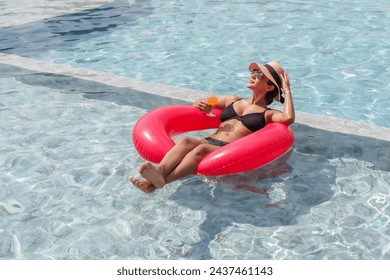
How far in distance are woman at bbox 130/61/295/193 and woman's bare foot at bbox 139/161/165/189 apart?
0.29 metres

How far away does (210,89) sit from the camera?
756cm

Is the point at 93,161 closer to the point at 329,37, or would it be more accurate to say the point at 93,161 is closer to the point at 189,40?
the point at 189,40

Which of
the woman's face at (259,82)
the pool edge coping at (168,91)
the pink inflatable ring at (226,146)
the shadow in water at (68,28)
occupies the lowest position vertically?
the shadow in water at (68,28)

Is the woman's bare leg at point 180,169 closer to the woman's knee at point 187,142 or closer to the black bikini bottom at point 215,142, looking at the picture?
the woman's knee at point 187,142

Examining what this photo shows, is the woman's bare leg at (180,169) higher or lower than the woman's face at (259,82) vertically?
lower

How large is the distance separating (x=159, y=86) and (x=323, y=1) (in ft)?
25.4

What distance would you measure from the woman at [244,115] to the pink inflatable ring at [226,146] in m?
0.09

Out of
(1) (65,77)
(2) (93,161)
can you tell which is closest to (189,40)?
(1) (65,77)

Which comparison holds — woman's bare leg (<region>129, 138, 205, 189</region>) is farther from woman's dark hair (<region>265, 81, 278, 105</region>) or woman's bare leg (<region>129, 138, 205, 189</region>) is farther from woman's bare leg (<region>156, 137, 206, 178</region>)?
woman's dark hair (<region>265, 81, 278, 105</region>)

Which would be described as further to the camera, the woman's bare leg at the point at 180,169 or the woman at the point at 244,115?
the woman at the point at 244,115

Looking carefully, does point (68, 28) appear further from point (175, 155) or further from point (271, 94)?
point (175, 155)

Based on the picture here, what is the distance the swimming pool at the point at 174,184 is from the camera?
12.5 feet

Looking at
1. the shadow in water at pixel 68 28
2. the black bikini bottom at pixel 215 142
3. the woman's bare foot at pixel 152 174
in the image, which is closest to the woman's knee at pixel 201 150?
the black bikini bottom at pixel 215 142

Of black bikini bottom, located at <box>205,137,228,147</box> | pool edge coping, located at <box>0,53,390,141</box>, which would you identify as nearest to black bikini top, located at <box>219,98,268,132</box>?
black bikini bottom, located at <box>205,137,228,147</box>
